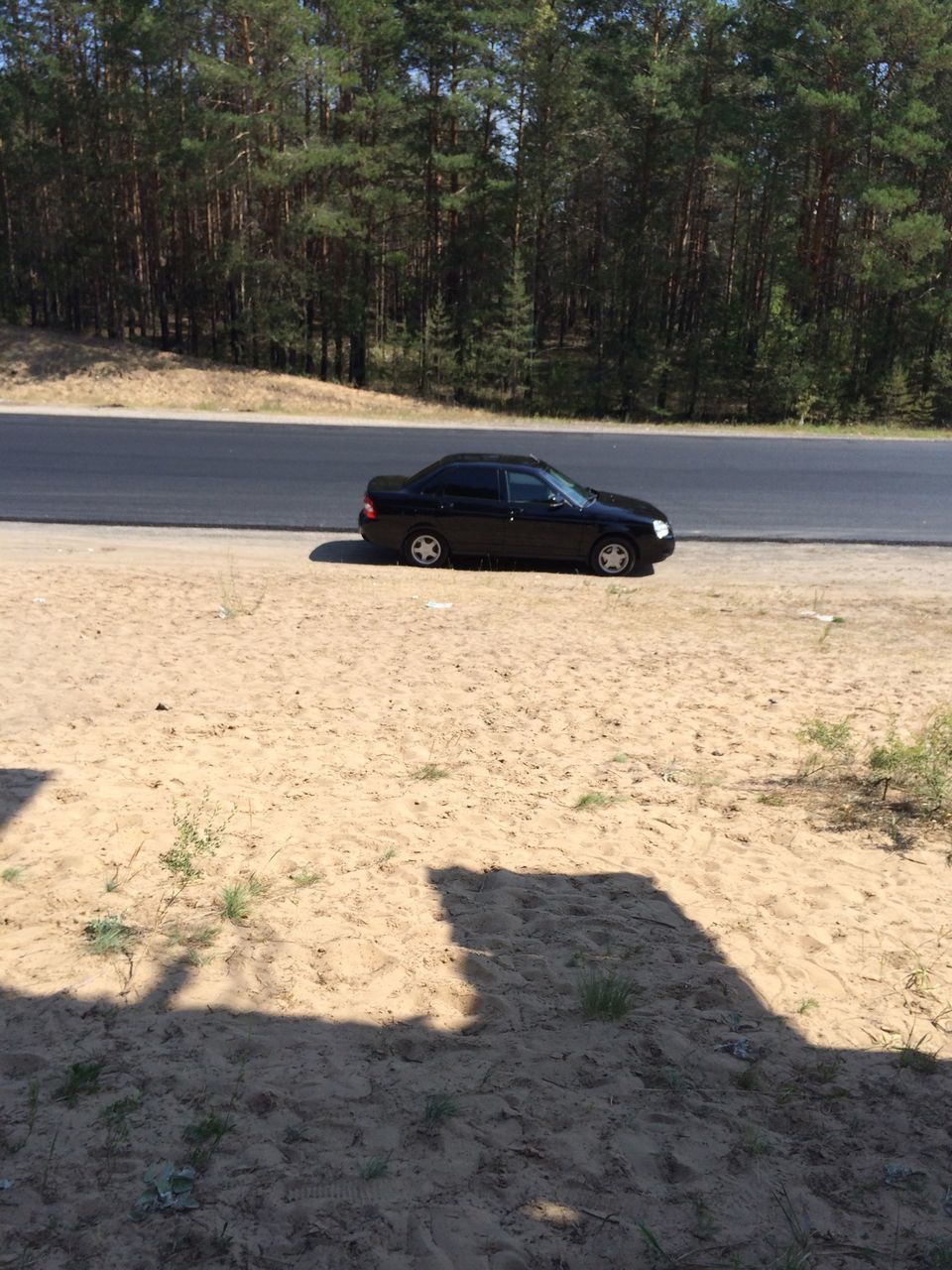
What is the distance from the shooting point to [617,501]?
16203mm

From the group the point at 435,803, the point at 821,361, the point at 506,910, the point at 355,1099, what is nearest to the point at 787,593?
the point at 435,803

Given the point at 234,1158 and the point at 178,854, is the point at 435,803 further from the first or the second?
the point at 234,1158

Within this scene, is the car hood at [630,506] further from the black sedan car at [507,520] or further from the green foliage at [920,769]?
the green foliage at [920,769]

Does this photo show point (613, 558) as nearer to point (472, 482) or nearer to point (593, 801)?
point (472, 482)

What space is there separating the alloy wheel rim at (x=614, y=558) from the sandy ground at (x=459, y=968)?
5.43m

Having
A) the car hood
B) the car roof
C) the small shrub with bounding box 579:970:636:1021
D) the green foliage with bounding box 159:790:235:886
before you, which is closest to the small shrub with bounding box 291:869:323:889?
the green foliage with bounding box 159:790:235:886

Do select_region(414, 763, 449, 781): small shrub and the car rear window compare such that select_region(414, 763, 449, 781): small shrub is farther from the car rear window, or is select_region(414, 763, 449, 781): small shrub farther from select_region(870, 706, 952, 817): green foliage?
the car rear window

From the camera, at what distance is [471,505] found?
15641 mm

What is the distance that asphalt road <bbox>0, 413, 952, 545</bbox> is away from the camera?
18766 millimetres

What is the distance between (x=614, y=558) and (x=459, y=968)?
1125 centimetres

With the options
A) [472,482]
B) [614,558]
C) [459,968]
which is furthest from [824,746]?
[472,482]

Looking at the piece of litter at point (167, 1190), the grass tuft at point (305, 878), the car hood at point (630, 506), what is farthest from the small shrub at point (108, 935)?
the car hood at point (630, 506)

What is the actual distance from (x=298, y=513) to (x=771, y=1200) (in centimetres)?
1607

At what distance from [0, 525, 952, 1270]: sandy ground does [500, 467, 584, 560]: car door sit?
213 inches
